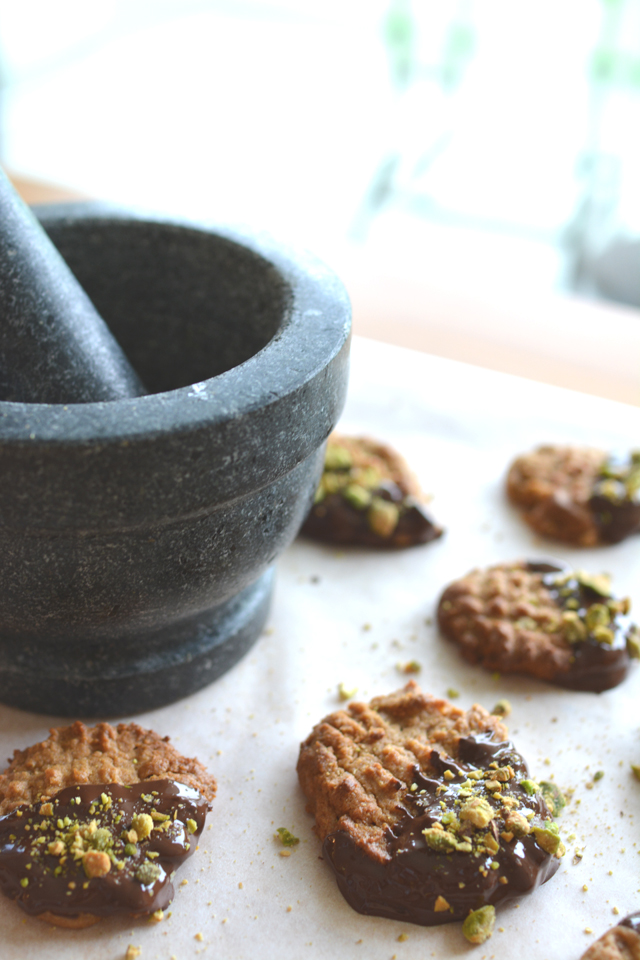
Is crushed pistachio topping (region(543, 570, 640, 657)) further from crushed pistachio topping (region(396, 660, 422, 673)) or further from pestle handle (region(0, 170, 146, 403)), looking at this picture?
pestle handle (region(0, 170, 146, 403))

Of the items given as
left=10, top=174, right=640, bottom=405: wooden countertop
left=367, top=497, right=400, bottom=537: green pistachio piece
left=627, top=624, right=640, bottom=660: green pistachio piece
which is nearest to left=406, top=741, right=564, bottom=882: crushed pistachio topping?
left=627, top=624, right=640, bottom=660: green pistachio piece

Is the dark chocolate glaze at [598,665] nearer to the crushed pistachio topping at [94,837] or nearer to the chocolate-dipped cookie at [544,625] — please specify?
the chocolate-dipped cookie at [544,625]

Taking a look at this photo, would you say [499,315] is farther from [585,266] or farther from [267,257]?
[585,266]

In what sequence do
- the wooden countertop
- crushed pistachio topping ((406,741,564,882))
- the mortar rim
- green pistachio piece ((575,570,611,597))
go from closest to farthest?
the mortar rim < crushed pistachio topping ((406,741,564,882)) < green pistachio piece ((575,570,611,597)) < the wooden countertop

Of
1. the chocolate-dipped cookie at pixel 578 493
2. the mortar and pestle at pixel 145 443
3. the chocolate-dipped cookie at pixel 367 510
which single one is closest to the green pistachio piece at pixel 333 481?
the chocolate-dipped cookie at pixel 367 510

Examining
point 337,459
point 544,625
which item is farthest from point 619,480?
point 337,459

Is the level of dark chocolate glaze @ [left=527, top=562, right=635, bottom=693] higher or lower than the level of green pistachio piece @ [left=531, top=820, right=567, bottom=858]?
lower
